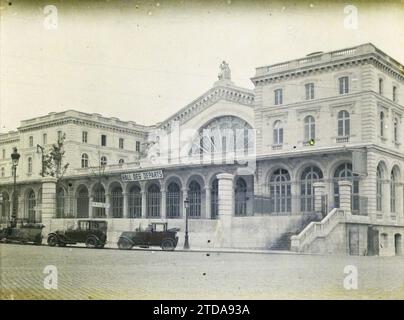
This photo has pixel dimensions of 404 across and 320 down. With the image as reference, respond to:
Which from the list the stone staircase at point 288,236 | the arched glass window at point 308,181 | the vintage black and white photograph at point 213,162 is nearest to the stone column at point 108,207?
the vintage black and white photograph at point 213,162

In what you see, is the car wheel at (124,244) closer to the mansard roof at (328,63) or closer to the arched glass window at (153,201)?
the arched glass window at (153,201)

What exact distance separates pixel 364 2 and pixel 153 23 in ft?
19.4

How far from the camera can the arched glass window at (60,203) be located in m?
26.4

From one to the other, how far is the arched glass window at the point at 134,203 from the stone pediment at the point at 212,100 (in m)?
3.07

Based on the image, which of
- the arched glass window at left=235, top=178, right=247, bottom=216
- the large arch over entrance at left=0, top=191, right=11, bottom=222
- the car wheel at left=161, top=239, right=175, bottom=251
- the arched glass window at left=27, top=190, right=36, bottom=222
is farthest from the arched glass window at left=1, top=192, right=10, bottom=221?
the arched glass window at left=235, top=178, right=247, bottom=216

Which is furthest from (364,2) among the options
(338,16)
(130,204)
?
(130,204)

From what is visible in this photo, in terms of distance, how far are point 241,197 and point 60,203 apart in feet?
26.6

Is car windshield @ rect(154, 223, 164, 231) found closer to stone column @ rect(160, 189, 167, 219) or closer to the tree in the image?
stone column @ rect(160, 189, 167, 219)

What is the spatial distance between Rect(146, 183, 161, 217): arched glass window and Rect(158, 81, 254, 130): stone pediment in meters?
2.95

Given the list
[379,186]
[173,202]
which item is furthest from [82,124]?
[379,186]

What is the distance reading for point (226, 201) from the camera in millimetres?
27422

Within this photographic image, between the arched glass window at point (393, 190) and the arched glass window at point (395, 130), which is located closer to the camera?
the arched glass window at point (395, 130)

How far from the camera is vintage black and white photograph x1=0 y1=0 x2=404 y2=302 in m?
17.1

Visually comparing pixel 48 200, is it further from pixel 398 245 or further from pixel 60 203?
pixel 398 245
